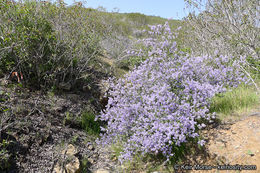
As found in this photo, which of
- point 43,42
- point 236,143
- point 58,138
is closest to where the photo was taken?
point 236,143

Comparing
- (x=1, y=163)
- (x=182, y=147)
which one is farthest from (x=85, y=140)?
(x=182, y=147)

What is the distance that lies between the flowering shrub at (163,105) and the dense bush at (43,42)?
145cm

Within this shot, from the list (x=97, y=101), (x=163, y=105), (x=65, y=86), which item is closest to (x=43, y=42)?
(x=65, y=86)

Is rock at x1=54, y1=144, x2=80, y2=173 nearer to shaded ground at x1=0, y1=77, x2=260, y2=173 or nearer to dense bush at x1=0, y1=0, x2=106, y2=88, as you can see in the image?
shaded ground at x1=0, y1=77, x2=260, y2=173

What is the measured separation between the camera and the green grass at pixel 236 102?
3787mm

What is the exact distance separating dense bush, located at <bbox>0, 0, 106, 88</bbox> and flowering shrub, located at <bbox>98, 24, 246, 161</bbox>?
1.45 m

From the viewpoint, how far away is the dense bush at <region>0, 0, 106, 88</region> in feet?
12.3

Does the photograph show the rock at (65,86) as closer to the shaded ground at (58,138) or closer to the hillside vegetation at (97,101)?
the hillside vegetation at (97,101)

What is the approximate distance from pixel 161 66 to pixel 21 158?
2.82 m

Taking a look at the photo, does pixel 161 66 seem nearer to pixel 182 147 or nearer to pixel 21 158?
pixel 182 147

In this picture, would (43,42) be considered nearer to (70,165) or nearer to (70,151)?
(70,151)

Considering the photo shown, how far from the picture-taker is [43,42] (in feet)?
13.4

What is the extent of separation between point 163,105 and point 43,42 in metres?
2.83

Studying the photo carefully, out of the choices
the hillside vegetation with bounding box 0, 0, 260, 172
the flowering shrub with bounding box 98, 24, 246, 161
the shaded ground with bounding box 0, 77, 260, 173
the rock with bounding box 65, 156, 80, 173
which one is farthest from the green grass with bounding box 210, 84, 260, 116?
the rock with bounding box 65, 156, 80, 173
